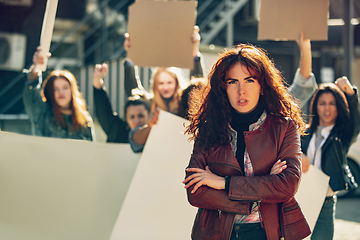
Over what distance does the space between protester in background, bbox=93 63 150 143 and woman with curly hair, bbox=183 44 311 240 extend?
5.37 feet

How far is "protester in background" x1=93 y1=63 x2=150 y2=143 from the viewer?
353 cm

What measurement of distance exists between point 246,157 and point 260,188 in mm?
181

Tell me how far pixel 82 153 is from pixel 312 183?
1.76 m

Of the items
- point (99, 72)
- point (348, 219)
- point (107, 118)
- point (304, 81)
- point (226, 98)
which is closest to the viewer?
point (226, 98)

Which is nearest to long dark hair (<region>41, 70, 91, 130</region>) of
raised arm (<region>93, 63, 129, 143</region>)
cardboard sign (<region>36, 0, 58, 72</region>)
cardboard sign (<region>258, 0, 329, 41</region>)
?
raised arm (<region>93, 63, 129, 143</region>)

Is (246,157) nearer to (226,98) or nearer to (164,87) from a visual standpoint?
(226,98)

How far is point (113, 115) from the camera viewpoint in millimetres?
3672

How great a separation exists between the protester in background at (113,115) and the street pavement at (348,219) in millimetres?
2612

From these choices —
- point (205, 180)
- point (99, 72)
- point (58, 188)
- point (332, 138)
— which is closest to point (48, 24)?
point (99, 72)

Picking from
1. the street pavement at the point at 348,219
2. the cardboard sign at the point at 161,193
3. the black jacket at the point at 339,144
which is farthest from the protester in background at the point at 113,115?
the street pavement at the point at 348,219

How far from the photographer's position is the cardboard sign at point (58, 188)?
121 inches

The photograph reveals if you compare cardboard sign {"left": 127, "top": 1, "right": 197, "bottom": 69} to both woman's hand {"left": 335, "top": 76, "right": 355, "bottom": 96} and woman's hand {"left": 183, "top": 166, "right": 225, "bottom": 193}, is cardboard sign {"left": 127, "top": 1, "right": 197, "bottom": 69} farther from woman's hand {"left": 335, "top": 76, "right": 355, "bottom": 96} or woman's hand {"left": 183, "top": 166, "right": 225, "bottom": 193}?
woman's hand {"left": 183, "top": 166, "right": 225, "bottom": 193}

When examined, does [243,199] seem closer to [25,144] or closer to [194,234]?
[194,234]

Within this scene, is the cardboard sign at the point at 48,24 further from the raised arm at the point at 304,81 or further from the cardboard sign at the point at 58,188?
the raised arm at the point at 304,81
